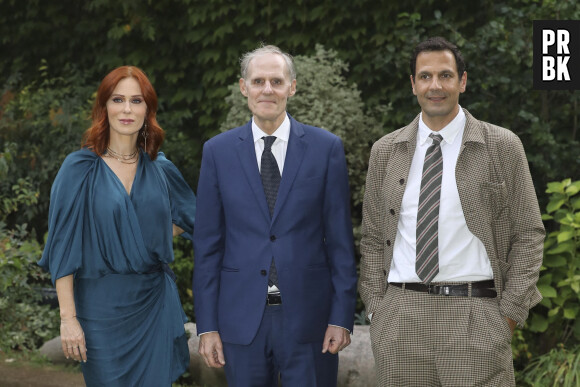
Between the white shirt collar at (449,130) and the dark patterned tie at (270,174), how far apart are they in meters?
0.71

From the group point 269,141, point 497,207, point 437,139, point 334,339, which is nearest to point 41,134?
point 269,141

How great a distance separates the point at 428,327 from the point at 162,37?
278 inches

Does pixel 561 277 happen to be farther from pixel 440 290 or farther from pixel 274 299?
pixel 274 299

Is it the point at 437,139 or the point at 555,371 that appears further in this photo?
the point at 555,371

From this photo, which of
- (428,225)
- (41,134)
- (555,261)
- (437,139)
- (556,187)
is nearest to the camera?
(428,225)

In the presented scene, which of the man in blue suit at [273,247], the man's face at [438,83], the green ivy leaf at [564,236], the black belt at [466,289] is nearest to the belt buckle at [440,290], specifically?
the black belt at [466,289]

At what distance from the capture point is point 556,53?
23.3 ft

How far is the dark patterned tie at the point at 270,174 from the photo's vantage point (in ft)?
12.9

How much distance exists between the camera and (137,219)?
4008 millimetres

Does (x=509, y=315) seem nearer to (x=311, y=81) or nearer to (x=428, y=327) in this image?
(x=428, y=327)

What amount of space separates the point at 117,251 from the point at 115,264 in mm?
67

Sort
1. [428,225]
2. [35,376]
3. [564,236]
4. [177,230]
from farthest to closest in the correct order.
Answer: [35,376] → [564,236] → [177,230] → [428,225]

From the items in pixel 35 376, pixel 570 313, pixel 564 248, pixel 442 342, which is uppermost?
pixel 564 248

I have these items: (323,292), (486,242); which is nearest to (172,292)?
(323,292)
